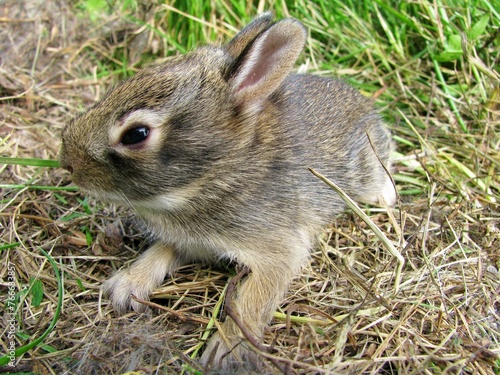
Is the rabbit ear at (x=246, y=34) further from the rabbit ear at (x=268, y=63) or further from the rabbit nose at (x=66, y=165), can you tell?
the rabbit nose at (x=66, y=165)

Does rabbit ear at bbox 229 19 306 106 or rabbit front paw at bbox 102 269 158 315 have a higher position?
rabbit ear at bbox 229 19 306 106

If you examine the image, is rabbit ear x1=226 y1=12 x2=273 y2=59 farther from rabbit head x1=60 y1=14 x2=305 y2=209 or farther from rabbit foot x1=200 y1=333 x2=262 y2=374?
rabbit foot x1=200 y1=333 x2=262 y2=374

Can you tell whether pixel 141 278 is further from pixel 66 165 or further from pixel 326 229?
pixel 326 229

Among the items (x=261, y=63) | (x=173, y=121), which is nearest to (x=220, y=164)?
(x=173, y=121)

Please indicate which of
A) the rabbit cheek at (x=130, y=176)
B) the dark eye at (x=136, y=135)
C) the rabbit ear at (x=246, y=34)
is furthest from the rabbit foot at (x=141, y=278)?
the rabbit ear at (x=246, y=34)

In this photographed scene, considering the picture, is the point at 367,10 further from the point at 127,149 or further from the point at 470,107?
the point at 127,149
